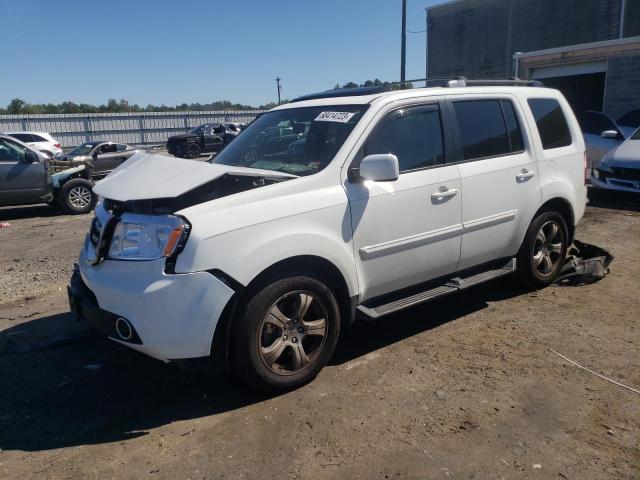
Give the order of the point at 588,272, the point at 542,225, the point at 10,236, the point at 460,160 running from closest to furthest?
the point at 460,160 → the point at 542,225 → the point at 588,272 → the point at 10,236

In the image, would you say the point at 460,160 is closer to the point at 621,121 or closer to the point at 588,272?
the point at 588,272

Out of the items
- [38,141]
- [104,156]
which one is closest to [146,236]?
[104,156]

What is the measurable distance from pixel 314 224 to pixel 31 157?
30.2 ft

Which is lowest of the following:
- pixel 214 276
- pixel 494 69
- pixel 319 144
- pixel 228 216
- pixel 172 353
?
pixel 172 353

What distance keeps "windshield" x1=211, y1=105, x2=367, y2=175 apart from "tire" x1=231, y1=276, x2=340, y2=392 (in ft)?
2.84

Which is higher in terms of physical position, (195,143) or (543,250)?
(195,143)

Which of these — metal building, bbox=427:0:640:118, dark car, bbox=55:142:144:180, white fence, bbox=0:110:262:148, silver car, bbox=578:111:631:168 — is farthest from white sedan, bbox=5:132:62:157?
silver car, bbox=578:111:631:168

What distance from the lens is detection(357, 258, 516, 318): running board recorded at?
3.80 meters

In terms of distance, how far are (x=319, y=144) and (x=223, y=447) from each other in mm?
2149

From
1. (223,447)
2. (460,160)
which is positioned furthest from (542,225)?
(223,447)

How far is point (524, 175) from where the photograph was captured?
4688mm

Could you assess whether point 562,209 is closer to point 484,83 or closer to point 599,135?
point 484,83

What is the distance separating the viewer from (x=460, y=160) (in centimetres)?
427

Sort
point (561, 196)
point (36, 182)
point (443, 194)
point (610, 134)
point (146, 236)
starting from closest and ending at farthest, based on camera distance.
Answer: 1. point (146, 236)
2. point (443, 194)
3. point (561, 196)
4. point (610, 134)
5. point (36, 182)
